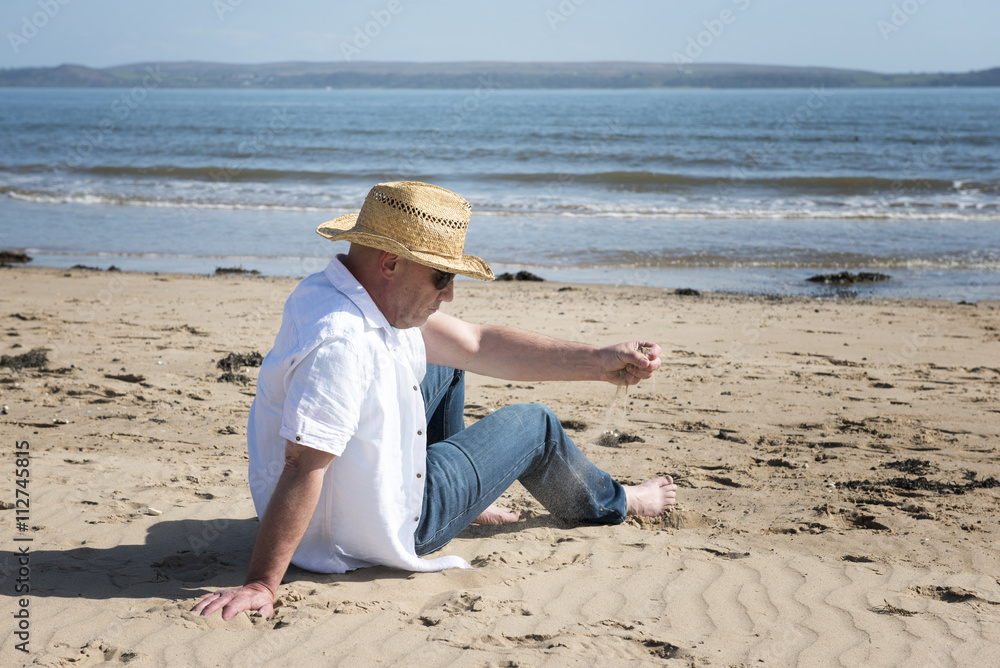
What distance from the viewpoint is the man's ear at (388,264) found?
Answer: 7.27 feet

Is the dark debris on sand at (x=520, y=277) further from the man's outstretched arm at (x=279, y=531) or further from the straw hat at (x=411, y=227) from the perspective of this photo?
the man's outstretched arm at (x=279, y=531)

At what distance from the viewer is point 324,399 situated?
2062mm

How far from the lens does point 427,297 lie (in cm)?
228

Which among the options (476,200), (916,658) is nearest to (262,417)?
(916,658)

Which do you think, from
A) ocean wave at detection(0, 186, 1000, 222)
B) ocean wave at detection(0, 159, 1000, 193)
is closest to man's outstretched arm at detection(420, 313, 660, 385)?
ocean wave at detection(0, 186, 1000, 222)

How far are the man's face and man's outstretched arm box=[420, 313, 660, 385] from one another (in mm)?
387

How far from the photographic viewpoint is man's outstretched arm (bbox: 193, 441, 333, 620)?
211 cm

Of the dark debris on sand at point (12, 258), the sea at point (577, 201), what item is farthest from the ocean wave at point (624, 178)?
the dark debris on sand at point (12, 258)

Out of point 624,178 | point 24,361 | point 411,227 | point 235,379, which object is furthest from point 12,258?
point 624,178

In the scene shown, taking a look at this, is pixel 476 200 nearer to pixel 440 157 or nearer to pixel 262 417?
pixel 440 157

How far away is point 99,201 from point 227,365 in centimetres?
1261

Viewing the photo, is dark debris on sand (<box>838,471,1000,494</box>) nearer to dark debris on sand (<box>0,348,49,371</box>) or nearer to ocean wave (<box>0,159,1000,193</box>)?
dark debris on sand (<box>0,348,49,371</box>)

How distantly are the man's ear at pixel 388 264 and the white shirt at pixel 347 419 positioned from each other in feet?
0.26

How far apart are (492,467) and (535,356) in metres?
0.41
